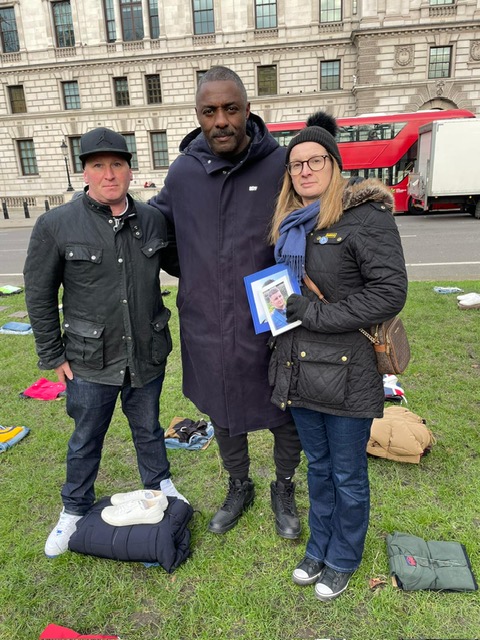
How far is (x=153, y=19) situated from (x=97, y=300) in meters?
36.5

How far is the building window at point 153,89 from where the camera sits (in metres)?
33.0

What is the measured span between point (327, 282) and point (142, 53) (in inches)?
1422

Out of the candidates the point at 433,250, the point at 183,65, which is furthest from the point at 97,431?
the point at 183,65

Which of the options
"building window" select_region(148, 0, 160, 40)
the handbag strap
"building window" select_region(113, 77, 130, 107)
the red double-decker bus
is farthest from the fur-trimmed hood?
"building window" select_region(148, 0, 160, 40)

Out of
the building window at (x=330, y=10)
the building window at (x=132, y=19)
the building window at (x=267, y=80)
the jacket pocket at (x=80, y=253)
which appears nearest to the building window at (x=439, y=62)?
the building window at (x=330, y=10)

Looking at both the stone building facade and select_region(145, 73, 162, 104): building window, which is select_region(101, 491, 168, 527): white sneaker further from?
select_region(145, 73, 162, 104): building window

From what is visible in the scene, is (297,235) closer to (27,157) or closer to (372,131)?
(372,131)

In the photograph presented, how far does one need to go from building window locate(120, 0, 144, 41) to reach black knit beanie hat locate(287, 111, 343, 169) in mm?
36533

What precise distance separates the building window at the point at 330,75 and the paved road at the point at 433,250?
17787mm

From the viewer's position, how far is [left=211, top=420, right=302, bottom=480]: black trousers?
2711 mm

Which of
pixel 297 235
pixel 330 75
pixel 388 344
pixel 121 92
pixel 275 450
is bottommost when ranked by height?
pixel 275 450

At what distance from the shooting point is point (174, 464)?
138 inches

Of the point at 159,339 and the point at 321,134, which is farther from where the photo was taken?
the point at 159,339

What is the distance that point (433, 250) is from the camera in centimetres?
1092
